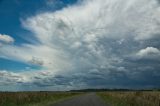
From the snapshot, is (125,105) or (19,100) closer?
(125,105)

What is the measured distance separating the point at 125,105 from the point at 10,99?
43.3ft

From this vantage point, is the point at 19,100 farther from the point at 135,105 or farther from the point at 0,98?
the point at 135,105

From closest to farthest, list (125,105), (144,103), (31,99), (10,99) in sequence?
1. (144,103)
2. (125,105)
3. (10,99)
4. (31,99)

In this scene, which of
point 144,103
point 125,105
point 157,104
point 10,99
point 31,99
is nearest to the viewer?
point 157,104

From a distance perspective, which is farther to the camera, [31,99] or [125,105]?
[31,99]

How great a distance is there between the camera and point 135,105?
90.8ft

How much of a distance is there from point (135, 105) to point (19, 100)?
14.2 m

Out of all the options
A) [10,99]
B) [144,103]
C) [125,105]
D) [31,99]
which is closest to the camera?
[144,103]

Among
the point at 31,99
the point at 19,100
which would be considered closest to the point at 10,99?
the point at 19,100

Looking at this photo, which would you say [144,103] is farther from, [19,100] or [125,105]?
[19,100]

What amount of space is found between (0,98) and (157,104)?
16.9 meters

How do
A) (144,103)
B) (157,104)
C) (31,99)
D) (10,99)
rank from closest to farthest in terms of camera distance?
1. (157,104)
2. (144,103)
3. (10,99)
4. (31,99)

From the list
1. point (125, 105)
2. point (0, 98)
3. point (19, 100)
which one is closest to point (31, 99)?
point (19, 100)

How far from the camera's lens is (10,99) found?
3269 centimetres
